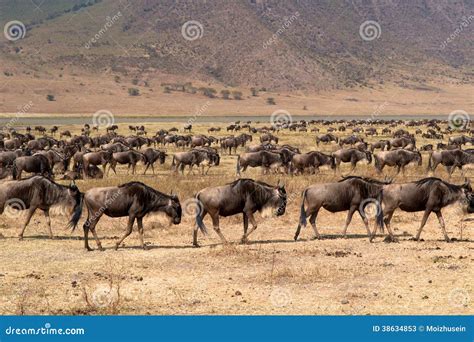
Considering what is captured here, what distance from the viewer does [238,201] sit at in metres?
16.4

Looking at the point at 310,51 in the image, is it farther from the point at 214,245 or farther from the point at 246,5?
the point at 214,245

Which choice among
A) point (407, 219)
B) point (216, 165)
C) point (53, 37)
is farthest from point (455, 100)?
point (407, 219)

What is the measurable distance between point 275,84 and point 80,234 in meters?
141

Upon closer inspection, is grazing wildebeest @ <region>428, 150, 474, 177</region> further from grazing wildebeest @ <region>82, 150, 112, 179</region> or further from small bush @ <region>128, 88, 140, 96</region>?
small bush @ <region>128, 88, 140, 96</region>

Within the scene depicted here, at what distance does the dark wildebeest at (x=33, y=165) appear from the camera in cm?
2740

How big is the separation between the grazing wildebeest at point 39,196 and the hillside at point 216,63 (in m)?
104

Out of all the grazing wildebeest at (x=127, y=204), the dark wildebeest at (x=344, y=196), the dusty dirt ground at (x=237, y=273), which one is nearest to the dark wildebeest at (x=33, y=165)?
the dusty dirt ground at (x=237, y=273)

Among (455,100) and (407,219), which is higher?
(455,100)

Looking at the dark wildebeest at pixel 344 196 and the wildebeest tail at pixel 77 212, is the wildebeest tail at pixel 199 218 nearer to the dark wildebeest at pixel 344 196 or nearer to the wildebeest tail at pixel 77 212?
the dark wildebeest at pixel 344 196

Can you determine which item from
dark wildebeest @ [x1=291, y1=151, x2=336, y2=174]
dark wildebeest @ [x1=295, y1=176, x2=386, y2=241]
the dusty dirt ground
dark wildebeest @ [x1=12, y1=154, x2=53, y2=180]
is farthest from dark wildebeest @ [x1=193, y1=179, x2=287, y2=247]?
dark wildebeest @ [x1=291, y1=151, x2=336, y2=174]

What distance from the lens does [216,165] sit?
114ft

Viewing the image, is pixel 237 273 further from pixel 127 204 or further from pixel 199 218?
pixel 127 204

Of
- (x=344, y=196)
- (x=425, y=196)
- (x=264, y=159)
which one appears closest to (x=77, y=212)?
→ (x=344, y=196)

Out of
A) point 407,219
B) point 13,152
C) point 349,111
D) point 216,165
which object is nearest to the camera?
point 407,219
